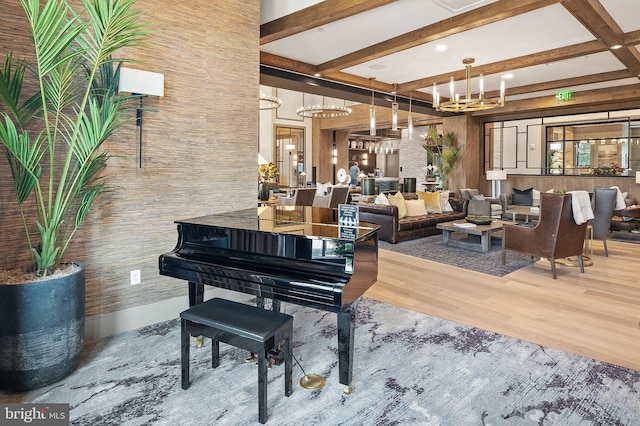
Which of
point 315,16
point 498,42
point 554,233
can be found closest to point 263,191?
point 315,16

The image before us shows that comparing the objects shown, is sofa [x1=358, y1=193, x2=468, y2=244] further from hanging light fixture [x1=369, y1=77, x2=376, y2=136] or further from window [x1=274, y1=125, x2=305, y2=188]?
window [x1=274, y1=125, x2=305, y2=188]

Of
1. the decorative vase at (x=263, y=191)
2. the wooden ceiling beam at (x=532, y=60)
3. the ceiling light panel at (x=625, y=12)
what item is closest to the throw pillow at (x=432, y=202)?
the wooden ceiling beam at (x=532, y=60)

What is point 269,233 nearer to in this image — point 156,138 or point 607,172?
point 156,138

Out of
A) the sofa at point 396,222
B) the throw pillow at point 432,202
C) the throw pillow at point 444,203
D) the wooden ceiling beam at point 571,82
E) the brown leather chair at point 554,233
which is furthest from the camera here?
the throw pillow at point 444,203

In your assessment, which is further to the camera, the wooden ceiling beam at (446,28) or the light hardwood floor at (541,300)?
the wooden ceiling beam at (446,28)

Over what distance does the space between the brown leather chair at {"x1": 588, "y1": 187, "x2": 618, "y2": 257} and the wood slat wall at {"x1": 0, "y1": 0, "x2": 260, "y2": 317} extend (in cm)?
502

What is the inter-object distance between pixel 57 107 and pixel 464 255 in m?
5.07

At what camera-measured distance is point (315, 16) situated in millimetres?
4039

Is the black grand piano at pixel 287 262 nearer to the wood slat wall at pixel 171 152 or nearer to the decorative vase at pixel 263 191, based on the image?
the wood slat wall at pixel 171 152

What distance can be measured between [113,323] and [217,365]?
1024 millimetres

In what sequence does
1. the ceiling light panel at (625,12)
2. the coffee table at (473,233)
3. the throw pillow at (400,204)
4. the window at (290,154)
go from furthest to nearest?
the window at (290,154) → the throw pillow at (400,204) → the coffee table at (473,233) → the ceiling light panel at (625,12)

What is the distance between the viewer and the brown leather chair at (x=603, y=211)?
552 cm

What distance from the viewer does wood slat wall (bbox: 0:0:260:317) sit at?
9.06ft

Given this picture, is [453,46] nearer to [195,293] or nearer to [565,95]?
[565,95]
